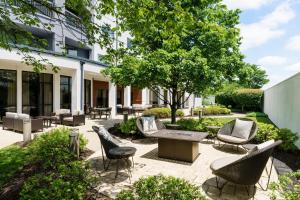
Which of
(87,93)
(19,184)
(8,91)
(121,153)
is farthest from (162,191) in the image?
(87,93)

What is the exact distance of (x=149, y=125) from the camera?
8.79 metres

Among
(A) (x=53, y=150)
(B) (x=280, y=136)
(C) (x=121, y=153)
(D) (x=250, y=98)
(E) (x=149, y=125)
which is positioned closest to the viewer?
(C) (x=121, y=153)

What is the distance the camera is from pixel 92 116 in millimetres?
17266

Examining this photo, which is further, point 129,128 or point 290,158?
point 129,128

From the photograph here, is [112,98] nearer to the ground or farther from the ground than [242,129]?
farther from the ground

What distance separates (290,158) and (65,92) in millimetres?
14660

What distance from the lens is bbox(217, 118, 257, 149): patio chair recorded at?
7.29 metres

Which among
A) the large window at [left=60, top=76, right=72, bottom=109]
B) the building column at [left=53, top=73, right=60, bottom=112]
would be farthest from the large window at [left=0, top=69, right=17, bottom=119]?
the large window at [left=60, top=76, right=72, bottom=109]

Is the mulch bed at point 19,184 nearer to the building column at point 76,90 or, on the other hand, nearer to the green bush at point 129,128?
the green bush at point 129,128

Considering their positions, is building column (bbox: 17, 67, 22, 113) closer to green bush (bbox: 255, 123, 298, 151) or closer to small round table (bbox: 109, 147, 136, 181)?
small round table (bbox: 109, 147, 136, 181)

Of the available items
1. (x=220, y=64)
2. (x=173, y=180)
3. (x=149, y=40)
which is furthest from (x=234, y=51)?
(x=173, y=180)

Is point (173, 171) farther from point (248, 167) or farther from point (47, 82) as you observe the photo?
point (47, 82)

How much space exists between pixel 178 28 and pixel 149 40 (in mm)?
6924

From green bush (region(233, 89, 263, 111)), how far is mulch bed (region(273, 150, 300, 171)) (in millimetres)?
20584
